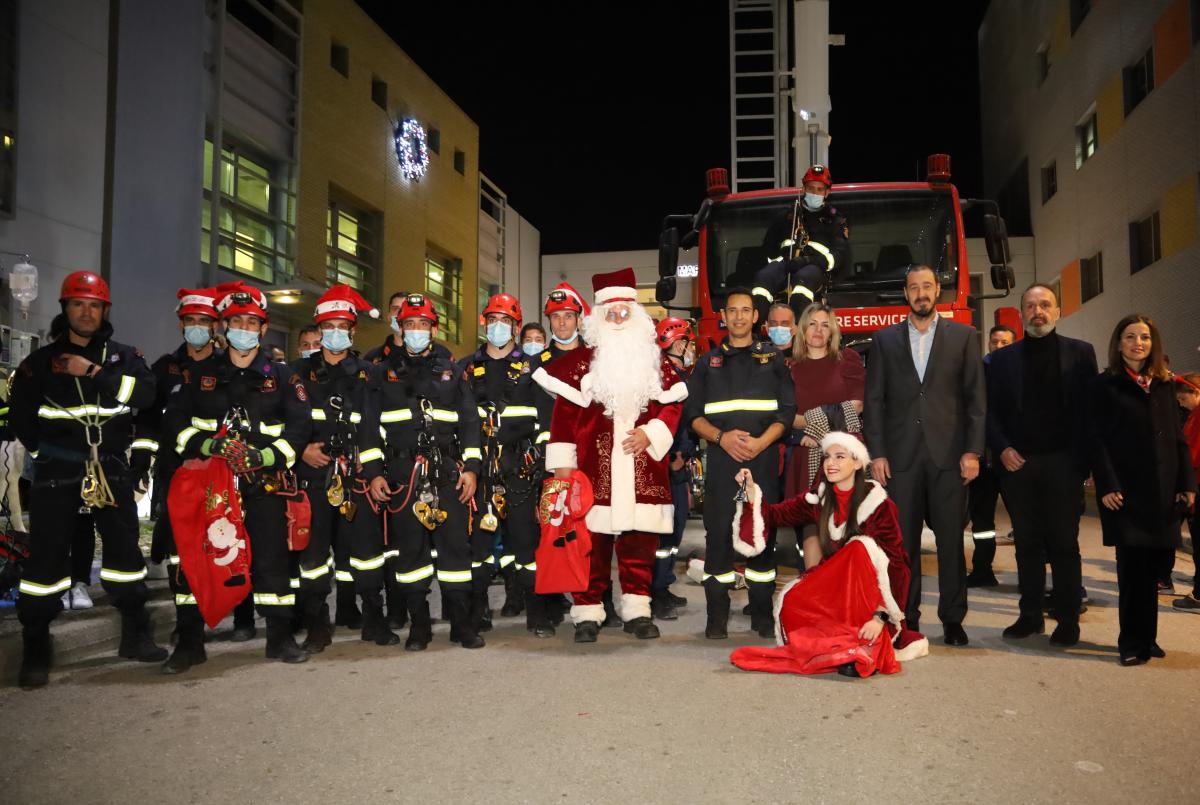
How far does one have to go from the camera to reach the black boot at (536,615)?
6469 mm

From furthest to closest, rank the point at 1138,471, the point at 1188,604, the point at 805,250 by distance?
the point at 805,250 → the point at 1188,604 → the point at 1138,471

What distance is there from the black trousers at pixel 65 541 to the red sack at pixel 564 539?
250 cm

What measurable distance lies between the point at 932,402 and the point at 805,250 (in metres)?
4.41

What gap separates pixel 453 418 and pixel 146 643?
7.64ft

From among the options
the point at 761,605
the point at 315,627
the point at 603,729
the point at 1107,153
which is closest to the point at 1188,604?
the point at 761,605

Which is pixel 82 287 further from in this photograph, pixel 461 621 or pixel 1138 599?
pixel 1138 599

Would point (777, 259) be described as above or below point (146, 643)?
above

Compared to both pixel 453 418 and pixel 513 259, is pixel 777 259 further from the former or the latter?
pixel 513 259

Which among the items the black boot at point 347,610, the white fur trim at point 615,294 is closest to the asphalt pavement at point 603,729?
the black boot at point 347,610

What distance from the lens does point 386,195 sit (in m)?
23.3

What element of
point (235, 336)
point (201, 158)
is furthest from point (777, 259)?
point (201, 158)

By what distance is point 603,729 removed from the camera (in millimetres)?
4250

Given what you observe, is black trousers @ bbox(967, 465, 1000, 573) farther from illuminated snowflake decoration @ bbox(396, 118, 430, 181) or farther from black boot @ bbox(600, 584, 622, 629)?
illuminated snowflake decoration @ bbox(396, 118, 430, 181)

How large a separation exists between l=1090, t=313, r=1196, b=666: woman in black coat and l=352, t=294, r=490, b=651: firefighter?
12.9 feet
